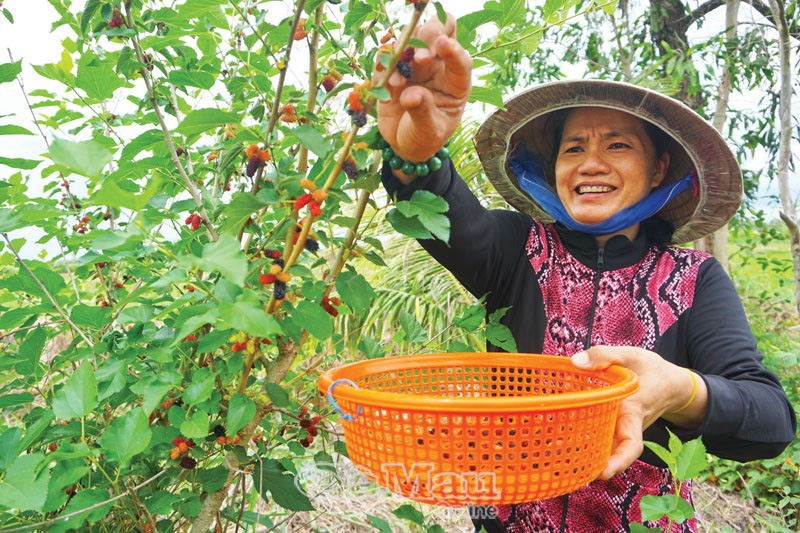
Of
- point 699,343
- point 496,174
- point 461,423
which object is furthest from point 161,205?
point 699,343

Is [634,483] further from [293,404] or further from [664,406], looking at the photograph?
[293,404]

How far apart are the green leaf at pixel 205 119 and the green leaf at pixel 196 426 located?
0.39m

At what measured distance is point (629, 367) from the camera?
2.88 feet

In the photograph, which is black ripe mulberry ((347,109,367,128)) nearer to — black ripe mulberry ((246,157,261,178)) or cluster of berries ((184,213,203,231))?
black ripe mulberry ((246,157,261,178))

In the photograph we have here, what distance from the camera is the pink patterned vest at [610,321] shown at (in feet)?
3.71

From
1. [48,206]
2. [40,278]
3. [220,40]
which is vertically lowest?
[40,278]

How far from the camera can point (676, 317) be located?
1.17 meters

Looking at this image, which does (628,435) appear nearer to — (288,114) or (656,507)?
(656,507)

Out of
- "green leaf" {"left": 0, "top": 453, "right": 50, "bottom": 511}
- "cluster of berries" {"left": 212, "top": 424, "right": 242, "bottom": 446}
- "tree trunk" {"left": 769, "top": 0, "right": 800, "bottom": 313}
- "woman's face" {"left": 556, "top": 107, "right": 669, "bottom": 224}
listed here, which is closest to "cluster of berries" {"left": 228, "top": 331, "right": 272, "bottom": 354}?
"cluster of berries" {"left": 212, "top": 424, "right": 242, "bottom": 446}

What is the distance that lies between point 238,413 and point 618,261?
876mm

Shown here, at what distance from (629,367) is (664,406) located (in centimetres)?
9

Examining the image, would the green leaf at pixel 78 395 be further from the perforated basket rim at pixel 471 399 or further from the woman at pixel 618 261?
A: the woman at pixel 618 261

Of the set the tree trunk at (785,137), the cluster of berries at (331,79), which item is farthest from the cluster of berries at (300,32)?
the tree trunk at (785,137)

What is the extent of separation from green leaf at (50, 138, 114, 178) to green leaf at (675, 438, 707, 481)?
78cm
